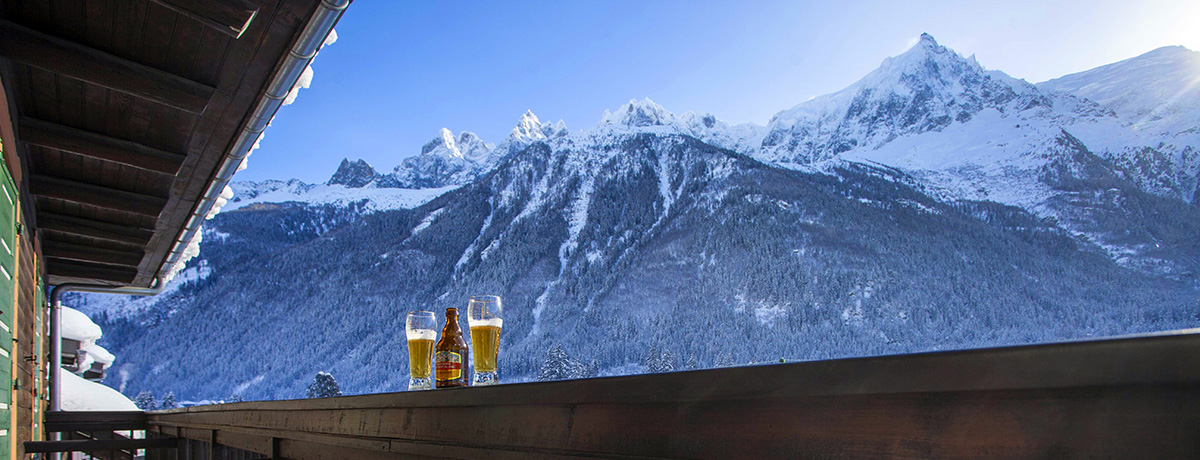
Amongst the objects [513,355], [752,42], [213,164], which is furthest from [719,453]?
[752,42]

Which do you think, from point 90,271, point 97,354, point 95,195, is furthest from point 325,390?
point 97,354

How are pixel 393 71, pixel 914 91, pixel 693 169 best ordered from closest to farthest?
pixel 393 71 < pixel 693 169 < pixel 914 91

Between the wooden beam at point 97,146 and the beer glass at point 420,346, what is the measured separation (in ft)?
5.95

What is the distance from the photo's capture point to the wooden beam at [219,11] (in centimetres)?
149

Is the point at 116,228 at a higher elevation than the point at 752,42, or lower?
lower

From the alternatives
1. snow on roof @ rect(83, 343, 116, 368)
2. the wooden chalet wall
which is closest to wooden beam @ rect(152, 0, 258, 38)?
the wooden chalet wall

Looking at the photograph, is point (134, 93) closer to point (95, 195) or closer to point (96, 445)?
point (96, 445)

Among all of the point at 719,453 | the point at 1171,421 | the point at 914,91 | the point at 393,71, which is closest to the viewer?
the point at 1171,421

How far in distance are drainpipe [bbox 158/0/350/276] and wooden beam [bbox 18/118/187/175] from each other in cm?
18

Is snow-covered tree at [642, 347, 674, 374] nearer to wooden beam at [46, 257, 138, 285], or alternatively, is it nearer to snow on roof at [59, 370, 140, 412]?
wooden beam at [46, 257, 138, 285]

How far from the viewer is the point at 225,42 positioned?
1.75 m

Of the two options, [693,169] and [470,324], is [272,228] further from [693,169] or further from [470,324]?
[470,324]

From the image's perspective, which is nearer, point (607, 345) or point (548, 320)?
point (607, 345)

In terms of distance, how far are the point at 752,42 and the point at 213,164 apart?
182 feet
